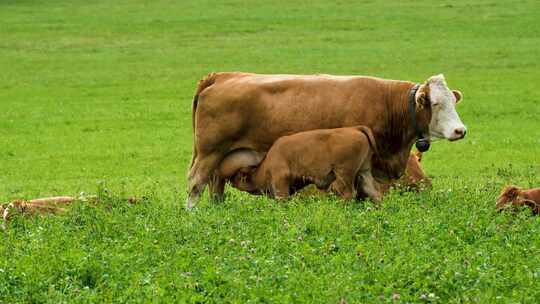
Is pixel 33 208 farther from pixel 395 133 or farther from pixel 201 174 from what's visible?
pixel 395 133

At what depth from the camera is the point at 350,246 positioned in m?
10.4

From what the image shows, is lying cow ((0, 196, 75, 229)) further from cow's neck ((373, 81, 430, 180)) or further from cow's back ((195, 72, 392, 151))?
cow's neck ((373, 81, 430, 180))

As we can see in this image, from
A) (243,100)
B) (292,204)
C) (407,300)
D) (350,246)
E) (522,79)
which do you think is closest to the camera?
(407,300)

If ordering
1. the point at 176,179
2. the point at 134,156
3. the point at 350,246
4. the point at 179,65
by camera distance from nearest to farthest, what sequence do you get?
the point at 350,246
the point at 176,179
the point at 134,156
the point at 179,65

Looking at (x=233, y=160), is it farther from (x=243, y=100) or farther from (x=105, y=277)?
(x=105, y=277)

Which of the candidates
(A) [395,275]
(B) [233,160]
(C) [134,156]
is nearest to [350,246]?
(A) [395,275]

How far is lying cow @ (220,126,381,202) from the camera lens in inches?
522

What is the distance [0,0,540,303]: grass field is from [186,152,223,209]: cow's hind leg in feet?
1.28

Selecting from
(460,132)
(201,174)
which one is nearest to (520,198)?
(460,132)

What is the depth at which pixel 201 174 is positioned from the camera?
14.1 m

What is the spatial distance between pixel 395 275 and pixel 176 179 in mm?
9566

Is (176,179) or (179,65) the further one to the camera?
(179,65)

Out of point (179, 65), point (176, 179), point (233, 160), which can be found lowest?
point (179, 65)

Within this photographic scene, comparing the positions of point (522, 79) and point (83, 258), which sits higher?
point (83, 258)
